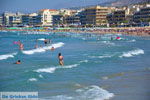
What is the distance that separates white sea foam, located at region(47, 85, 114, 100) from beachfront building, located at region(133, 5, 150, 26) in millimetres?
37688

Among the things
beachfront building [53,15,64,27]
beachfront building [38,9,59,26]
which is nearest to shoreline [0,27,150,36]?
beachfront building [53,15,64,27]

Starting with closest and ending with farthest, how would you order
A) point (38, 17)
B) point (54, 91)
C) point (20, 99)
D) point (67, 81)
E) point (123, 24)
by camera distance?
point (20, 99), point (54, 91), point (67, 81), point (123, 24), point (38, 17)

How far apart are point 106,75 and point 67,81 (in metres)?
1.43

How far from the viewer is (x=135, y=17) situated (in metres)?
47.5

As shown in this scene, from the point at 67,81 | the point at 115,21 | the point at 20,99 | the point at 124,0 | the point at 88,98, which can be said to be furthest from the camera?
the point at 124,0

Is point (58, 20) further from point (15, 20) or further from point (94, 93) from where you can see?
point (94, 93)

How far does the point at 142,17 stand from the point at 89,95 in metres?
41.3

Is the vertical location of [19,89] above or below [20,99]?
below

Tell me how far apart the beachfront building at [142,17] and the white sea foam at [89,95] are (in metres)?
37.7

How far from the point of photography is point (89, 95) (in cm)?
643

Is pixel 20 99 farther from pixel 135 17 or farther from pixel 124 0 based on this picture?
pixel 124 0

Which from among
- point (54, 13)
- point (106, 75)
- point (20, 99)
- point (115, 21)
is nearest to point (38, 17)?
point (54, 13)

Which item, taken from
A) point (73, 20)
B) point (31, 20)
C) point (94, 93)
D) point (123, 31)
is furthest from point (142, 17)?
point (94, 93)

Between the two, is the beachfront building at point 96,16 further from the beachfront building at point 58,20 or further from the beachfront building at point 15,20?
the beachfront building at point 15,20
